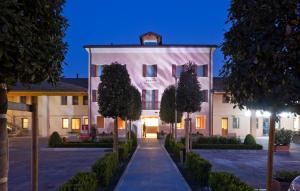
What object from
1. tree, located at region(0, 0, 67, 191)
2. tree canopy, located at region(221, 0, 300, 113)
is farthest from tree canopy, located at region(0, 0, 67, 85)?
tree canopy, located at region(221, 0, 300, 113)

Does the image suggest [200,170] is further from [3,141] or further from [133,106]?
[133,106]

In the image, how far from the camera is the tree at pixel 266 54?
6055mm

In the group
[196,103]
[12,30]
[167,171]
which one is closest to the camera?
[12,30]

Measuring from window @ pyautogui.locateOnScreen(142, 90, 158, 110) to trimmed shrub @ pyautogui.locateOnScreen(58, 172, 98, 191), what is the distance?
122ft

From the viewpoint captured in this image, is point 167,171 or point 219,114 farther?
point 219,114

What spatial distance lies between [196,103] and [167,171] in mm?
5832

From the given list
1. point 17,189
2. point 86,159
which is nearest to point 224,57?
point 17,189

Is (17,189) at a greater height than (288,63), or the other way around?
(288,63)

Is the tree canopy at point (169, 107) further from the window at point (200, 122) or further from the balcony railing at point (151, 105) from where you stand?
the window at point (200, 122)

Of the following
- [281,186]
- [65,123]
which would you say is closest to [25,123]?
[65,123]

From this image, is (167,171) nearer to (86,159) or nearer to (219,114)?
(86,159)

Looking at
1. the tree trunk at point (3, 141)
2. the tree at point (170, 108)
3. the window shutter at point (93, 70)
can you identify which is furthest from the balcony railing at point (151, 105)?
the tree trunk at point (3, 141)

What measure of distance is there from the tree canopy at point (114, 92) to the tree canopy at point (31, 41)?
49.6ft

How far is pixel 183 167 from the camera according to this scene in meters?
19.9
